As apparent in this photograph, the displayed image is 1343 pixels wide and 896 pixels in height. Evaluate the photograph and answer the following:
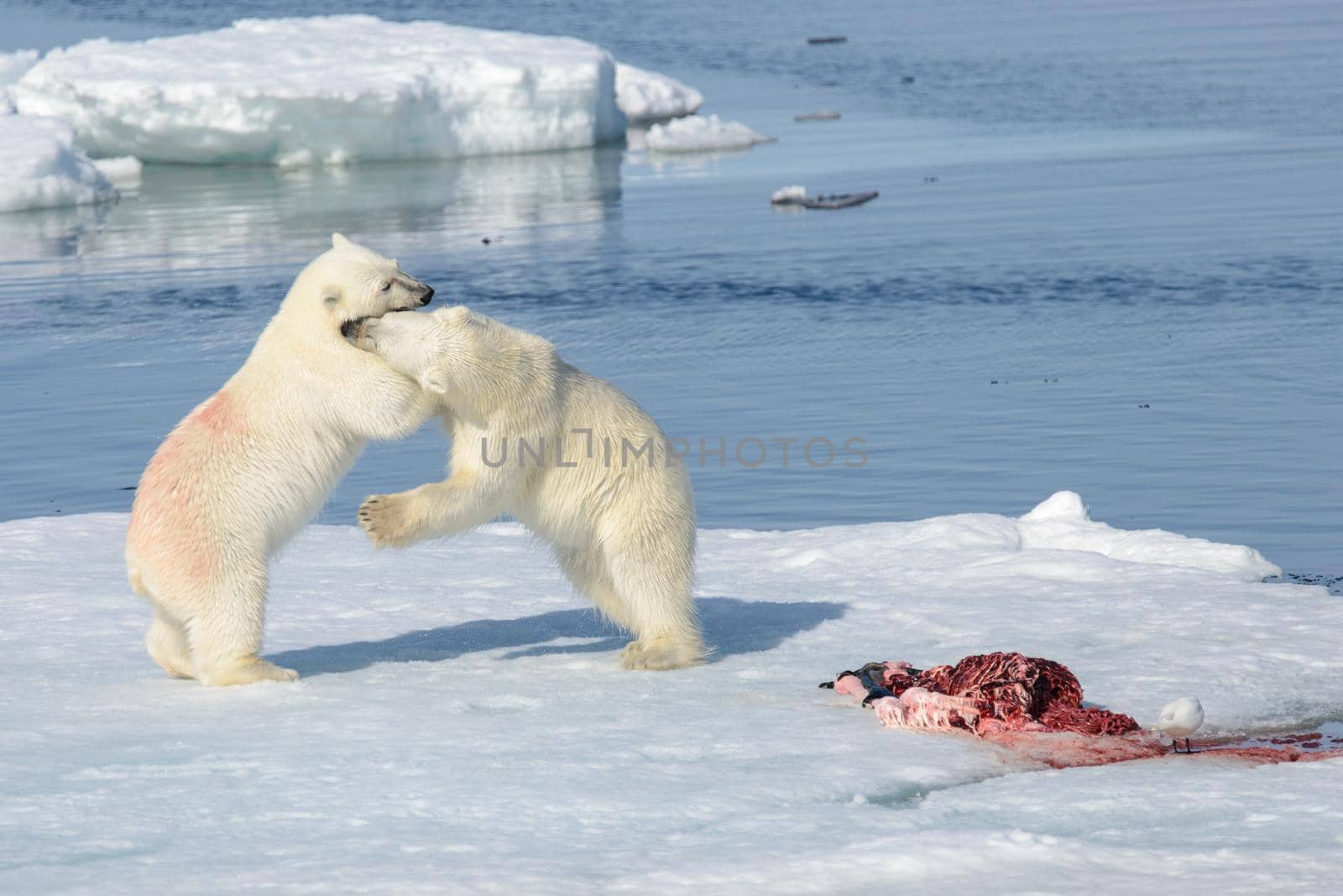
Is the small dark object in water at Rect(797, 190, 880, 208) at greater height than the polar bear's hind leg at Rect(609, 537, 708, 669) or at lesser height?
greater

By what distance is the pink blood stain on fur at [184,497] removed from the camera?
5332 millimetres

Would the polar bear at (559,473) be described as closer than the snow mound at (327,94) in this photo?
Yes

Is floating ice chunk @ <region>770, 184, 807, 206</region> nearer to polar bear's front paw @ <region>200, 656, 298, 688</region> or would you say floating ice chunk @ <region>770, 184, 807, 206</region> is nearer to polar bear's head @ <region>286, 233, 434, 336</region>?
polar bear's head @ <region>286, 233, 434, 336</region>

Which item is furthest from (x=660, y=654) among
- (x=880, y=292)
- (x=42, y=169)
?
(x=42, y=169)

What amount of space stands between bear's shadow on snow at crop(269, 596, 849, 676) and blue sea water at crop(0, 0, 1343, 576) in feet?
8.91

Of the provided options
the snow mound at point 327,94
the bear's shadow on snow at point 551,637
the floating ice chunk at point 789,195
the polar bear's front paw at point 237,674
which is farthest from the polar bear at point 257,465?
the snow mound at point 327,94

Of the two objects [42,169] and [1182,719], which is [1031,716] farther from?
[42,169]

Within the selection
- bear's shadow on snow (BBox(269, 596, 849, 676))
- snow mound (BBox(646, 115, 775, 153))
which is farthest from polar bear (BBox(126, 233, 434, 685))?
snow mound (BBox(646, 115, 775, 153))

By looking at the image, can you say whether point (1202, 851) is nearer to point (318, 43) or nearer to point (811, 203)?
point (811, 203)

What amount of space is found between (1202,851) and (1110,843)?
21cm

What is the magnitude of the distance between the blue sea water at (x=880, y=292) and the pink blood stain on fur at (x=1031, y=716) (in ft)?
11.3

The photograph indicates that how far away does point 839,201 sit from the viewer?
19391 millimetres

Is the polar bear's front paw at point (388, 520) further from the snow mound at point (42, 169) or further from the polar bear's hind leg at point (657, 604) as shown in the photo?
the snow mound at point (42, 169)

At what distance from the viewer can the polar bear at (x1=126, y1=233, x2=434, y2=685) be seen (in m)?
5.36
